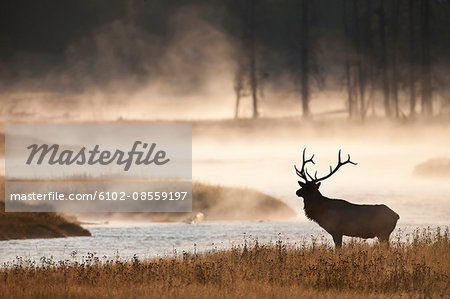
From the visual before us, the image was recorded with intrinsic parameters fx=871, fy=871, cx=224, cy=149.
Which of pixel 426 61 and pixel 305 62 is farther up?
pixel 426 61

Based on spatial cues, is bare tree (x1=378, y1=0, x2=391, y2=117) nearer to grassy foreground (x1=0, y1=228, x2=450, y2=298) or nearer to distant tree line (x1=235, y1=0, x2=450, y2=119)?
distant tree line (x1=235, y1=0, x2=450, y2=119)

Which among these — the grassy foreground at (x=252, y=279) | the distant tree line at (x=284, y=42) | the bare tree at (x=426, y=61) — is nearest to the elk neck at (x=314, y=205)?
the grassy foreground at (x=252, y=279)

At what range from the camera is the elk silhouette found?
2467cm

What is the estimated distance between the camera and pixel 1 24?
8312 cm

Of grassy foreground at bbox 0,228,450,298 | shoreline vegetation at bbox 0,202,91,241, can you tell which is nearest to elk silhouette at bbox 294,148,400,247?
grassy foreground at bbox 0,228,450,298

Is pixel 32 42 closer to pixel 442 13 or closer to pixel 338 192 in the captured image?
pixel 442 13

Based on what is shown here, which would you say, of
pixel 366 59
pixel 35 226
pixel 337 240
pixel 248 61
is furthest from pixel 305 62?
pixel 337 240

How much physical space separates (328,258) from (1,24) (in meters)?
68.4

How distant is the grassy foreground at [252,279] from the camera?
1652 cm

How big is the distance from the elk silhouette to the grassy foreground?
3278 mm

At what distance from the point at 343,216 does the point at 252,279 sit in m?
7.13

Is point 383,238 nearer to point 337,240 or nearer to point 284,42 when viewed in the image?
point 337,240

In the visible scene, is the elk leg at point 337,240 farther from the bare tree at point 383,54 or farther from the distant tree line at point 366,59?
the bare tree at point 383,54

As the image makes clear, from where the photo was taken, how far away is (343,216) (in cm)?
2472
